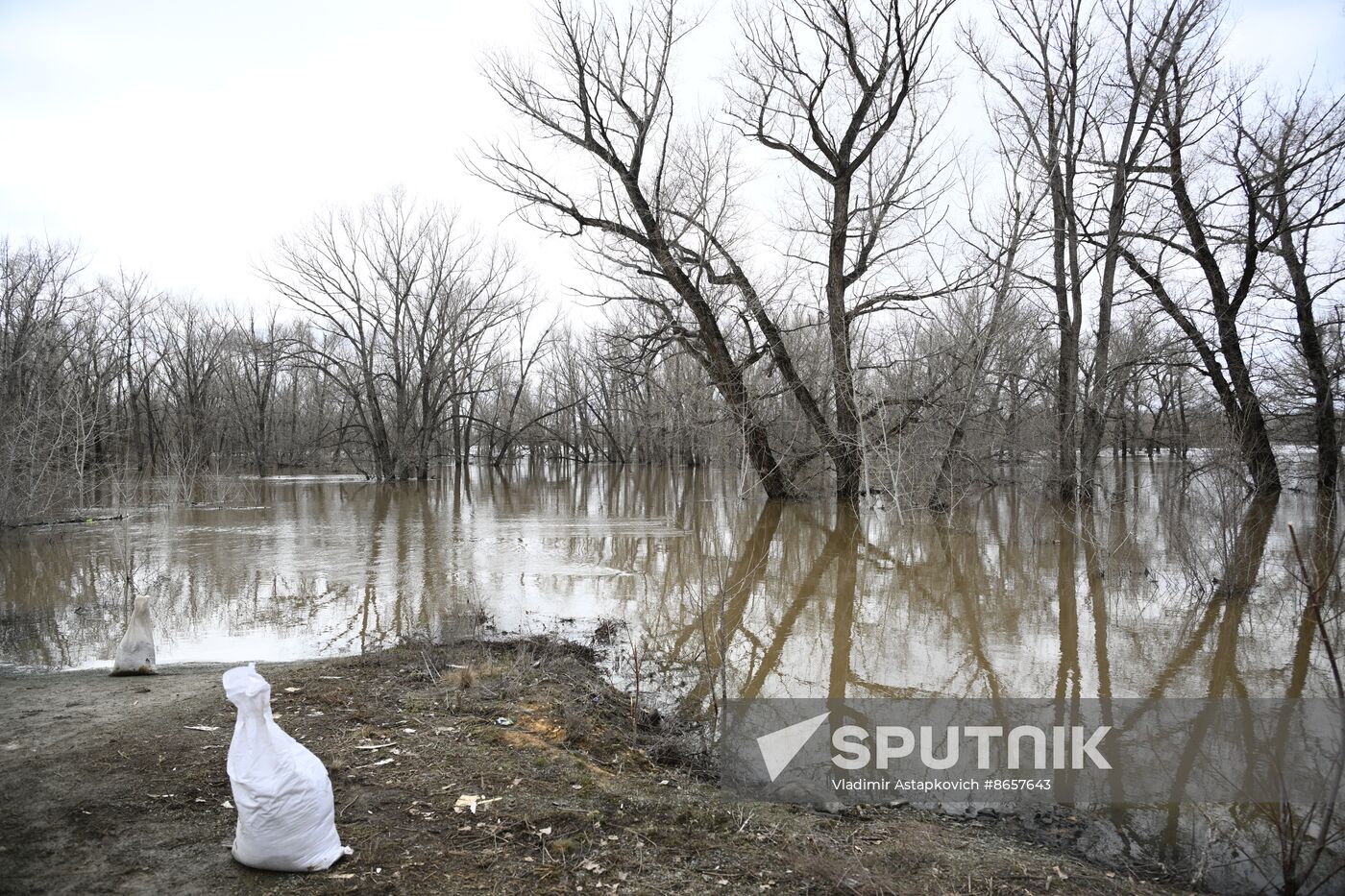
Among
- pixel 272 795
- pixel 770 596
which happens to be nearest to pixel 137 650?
pixel 272 795

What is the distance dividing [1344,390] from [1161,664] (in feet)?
54.5

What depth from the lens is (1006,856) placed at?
3.60 m

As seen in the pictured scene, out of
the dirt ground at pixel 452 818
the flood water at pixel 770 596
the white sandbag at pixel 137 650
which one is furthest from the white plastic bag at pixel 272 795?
the white sandbag at pixel 137 650

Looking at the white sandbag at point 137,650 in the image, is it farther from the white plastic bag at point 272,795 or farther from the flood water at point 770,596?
the white plastic bag at point 272,795

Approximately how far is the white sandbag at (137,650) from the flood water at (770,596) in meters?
0.81

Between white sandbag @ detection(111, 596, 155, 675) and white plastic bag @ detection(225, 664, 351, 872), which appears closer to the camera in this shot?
white plastic bag @ detection(225, 664, 351, 872)

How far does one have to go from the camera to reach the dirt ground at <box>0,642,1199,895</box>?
325 cm

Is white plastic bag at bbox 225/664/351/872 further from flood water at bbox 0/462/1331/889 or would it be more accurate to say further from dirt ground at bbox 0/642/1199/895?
flood water at bbox 0/462/1331/889

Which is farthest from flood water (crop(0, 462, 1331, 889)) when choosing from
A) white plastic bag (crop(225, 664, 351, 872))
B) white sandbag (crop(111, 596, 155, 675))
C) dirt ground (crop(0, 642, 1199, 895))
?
white plastic bag (crop(225, 664, 351, 872))

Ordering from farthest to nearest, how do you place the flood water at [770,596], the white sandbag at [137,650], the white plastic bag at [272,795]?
1. the flood water at [770,596]
2. the white sandbag at [137,650]
3. the white plastic bag at [272,795]

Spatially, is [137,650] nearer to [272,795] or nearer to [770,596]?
[272,795]

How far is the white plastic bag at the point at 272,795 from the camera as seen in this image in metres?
3.23

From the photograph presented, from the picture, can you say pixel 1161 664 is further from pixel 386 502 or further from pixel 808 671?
pixel 386 502

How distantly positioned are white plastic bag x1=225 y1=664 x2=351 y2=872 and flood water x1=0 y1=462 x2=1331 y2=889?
2601 mm
